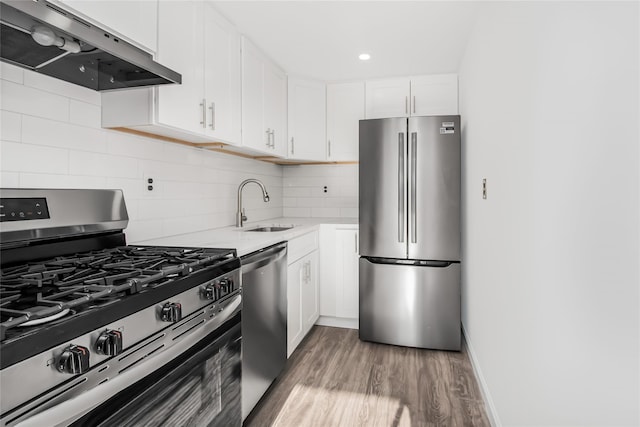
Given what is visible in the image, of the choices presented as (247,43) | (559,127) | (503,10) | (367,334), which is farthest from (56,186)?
(367,334)

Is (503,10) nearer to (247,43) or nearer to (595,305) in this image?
(595,305)

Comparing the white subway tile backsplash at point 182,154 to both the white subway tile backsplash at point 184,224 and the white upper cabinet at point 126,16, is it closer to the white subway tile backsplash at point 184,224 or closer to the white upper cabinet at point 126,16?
the white subway tile backsplash at point 184,224

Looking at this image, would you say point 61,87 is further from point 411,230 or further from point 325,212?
point 325,212

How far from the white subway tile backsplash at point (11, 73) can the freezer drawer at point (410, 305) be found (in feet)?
7.62

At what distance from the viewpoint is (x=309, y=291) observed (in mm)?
2908

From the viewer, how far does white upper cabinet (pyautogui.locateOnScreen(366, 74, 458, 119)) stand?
10.9 ft

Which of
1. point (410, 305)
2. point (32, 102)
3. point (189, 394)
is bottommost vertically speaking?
point (410, 305)

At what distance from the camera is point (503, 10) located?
5.36ft

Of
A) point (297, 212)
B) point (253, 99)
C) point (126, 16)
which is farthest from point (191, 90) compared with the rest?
point (297, 212)

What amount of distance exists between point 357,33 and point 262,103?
88cm

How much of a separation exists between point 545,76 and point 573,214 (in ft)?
1.53

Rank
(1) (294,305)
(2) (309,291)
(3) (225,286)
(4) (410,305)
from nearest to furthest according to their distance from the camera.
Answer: (3) (225,286) → (1) (294,305) → (4) (410,305) → (2) (309,291)

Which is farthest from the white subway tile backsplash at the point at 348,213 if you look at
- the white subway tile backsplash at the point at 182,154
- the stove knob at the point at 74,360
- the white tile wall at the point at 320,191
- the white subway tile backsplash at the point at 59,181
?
the stove knob at the point at 74,360

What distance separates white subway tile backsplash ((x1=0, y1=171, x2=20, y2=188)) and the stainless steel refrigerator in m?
2.11
